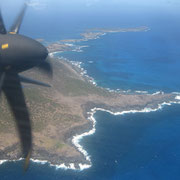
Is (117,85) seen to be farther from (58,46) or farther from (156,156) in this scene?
(58,46)

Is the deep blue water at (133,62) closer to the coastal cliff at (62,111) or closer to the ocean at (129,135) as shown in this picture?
the ocean at (129,135)

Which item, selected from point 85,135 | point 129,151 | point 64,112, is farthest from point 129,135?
point 64,112

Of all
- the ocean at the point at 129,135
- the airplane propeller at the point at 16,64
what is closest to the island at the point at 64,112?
the ocean at the point at 129,135

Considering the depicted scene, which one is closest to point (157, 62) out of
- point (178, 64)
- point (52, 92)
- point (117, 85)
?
point (178, 64)

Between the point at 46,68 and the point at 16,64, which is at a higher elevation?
the point at 16,64

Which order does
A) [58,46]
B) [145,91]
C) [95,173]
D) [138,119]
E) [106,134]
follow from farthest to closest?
[58,46] < [145,91] < [138,119] < [106,134] < [95,173]

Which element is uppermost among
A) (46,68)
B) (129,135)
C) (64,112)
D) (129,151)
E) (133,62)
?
(46,68)

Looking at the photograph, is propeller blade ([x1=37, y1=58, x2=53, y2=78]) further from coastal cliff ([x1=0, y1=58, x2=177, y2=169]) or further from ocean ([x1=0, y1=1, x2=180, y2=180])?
ocean ([x1=0, y1=1, x2=180, y2=180])

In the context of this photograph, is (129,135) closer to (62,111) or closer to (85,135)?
(85,135)
